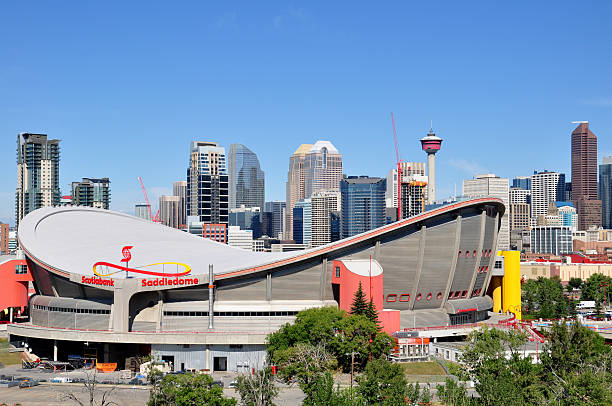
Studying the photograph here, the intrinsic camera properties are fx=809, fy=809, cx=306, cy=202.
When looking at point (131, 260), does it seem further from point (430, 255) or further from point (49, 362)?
point (430, 255)

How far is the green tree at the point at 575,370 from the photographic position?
61.1 meters

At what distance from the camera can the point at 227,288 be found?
319 feet

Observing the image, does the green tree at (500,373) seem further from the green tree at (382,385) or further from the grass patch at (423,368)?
the green tree at (382,385)

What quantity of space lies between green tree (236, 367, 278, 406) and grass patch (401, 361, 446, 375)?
1001 inches

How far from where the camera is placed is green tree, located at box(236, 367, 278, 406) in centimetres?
6291

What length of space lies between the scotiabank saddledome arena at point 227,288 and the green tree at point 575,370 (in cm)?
2668

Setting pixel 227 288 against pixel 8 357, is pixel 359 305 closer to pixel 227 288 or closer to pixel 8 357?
pixel 227 288

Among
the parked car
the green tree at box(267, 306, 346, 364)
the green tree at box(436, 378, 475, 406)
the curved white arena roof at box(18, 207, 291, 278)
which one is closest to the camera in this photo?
the green tree at box(436, 378, 475, 406)

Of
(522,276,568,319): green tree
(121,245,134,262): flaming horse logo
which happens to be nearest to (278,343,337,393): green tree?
(121,245,134,262): flaming horse logo

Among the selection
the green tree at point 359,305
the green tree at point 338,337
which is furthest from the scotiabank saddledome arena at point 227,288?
the green tree at point 338,337

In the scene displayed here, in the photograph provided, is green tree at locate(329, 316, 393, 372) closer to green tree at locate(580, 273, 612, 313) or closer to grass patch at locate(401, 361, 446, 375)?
grass patch at locate(401, 361, 446, 375)

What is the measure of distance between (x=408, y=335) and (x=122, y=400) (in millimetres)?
36267

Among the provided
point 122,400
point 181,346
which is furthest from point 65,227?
point 122,400

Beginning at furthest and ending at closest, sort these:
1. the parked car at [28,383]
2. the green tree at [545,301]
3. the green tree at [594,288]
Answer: the green tree at [594,288] < the green tree at [545,301] < the parked car at [28,383]
